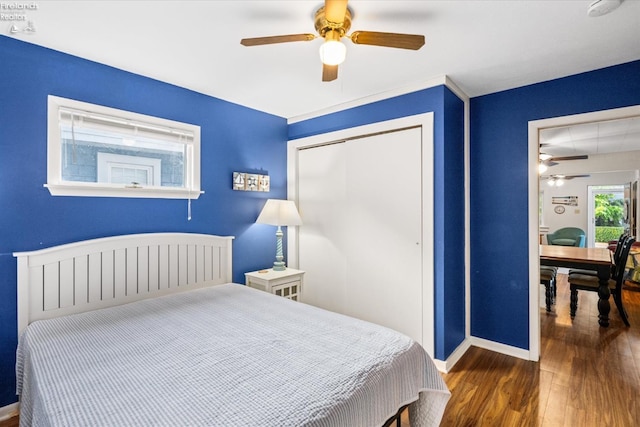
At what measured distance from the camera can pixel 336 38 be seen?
1.69 meters

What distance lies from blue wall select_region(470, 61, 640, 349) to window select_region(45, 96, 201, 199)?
2.68 meters

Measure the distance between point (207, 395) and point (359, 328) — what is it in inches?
34.8

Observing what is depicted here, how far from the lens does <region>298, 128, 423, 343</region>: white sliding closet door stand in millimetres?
2777

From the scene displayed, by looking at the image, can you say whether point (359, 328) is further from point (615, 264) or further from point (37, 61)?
point (615, 264)

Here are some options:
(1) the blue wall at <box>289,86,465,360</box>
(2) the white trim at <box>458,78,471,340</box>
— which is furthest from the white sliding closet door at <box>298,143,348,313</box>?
(2) the white trim at <box>458,78,471,340</box>

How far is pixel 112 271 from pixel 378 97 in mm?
2678

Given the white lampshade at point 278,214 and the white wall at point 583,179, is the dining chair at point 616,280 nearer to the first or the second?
the white wall at point 583,179

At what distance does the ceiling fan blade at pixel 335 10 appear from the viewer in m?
1.41

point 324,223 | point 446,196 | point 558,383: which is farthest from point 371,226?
point 558,383

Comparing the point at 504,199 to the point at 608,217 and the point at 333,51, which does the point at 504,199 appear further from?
the point at 608,217

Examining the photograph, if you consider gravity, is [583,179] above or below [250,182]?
above

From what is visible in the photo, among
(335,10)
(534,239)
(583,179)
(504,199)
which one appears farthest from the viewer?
(583,179)

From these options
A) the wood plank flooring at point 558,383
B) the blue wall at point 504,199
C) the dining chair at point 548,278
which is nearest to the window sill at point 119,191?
the wood plank flooring at point 558,383

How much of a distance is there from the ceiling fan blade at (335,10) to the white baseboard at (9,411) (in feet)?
9.83
